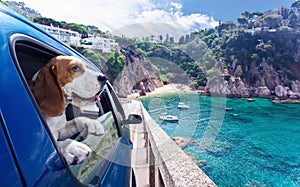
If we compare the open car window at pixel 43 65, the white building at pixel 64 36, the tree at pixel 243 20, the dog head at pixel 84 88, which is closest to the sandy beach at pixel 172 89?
the white building at pixel 64 36

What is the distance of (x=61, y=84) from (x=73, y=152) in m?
0.28

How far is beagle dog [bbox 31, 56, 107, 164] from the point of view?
0.81m

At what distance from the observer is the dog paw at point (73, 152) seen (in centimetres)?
79

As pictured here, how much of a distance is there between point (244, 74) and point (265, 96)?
6074mm

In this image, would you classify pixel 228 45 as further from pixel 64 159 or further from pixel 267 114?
pixel 64 159

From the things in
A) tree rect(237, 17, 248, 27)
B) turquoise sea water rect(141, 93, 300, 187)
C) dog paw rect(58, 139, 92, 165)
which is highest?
tree rect(237, 17, 248, 27)

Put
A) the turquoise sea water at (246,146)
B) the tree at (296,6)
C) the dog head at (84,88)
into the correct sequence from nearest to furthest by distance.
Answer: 1. the dog head at (84,88)
2. the turquoise sea water at (246,146)
3. the tree at (296,6)

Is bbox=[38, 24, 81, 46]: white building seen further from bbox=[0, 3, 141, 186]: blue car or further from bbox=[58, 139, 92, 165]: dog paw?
bbox=[58, 139, 92, 165]: dog paw

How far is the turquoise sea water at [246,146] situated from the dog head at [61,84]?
8.10 metres

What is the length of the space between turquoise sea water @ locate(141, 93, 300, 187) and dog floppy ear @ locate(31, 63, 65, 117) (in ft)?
27.2

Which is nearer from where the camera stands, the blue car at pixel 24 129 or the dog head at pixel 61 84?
the blue car at pixel 24 129

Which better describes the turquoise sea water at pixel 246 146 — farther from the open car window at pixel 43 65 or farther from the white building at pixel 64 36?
the open car window at pixel 43 65

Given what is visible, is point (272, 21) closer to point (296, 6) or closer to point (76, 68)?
point (296, 6)

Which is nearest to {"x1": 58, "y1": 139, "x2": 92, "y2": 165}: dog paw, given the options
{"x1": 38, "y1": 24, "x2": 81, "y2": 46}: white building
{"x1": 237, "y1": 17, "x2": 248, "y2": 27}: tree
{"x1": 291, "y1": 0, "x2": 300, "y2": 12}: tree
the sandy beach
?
{"x1": 38, "y1": 24, "x2": 81, "y2": 46}: white building
